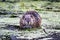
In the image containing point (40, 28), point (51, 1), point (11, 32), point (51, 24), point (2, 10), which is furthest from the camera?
point (51, 1)

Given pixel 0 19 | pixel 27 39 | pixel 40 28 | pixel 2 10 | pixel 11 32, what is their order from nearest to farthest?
pixel 27 39
pixel 11 32
pixel 40 28
pixel 0 19
pixel 2 10

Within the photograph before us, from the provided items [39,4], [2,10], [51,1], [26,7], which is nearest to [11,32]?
[2,10]

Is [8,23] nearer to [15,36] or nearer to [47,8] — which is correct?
[15,36]

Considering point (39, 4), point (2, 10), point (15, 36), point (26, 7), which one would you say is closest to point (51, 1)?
point (39, 4)

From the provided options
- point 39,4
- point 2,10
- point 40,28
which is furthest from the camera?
point 39,4

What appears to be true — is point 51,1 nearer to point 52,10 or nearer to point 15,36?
point 52,10

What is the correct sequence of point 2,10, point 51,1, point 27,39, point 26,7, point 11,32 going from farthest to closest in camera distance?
point 51,1, point 26,7, point 2,10, point 11,32, point 27,39

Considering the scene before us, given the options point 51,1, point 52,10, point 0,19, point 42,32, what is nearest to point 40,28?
point 42,32

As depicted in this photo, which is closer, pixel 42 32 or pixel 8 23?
pixel 42 32

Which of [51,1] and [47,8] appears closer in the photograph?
[47,8]
